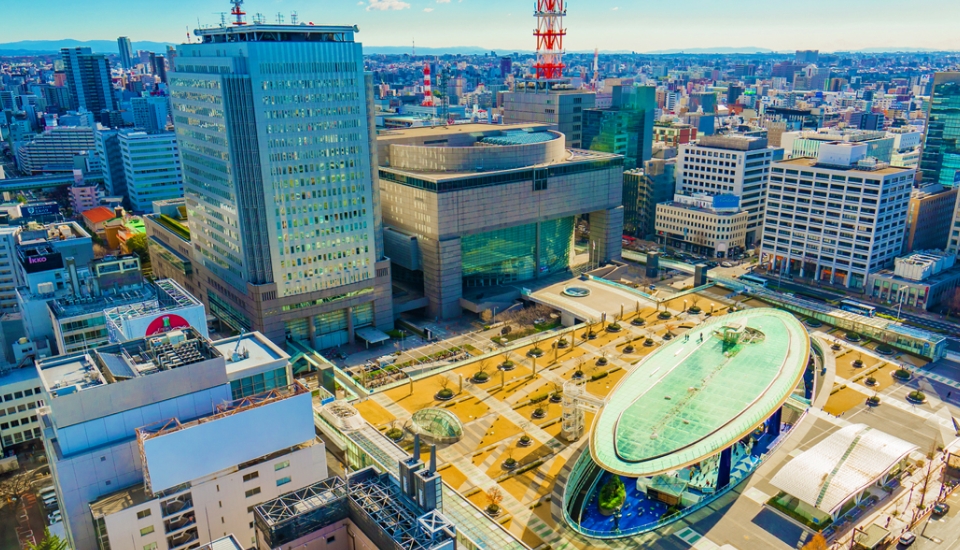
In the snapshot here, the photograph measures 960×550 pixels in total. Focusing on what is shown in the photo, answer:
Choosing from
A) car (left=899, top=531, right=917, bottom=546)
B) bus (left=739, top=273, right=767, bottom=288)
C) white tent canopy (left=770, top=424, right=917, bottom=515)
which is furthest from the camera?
bus (left=739, top=273, right=767, bottom=288)

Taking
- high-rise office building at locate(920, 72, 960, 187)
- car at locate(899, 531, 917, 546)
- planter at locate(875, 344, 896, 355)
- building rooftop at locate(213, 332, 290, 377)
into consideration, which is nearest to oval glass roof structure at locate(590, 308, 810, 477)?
car at locate(899, 531, 917, 546)

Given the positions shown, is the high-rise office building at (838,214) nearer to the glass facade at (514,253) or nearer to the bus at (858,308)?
the bus at (858,308)

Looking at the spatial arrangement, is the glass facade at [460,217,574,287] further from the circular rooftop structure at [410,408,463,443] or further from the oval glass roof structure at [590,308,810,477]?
the circular rooftop structure at [410,408,463,443]

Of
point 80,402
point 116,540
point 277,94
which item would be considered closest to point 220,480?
point 116,540

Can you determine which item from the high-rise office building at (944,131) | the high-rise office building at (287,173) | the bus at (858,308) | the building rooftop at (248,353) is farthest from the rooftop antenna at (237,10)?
the high-rise office building at (944,131)

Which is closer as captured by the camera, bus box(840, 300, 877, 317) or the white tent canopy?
the white tent canopy

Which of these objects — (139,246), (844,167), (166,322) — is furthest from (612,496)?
(139,246)

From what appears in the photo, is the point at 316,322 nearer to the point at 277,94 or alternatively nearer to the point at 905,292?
the point at 277,94
